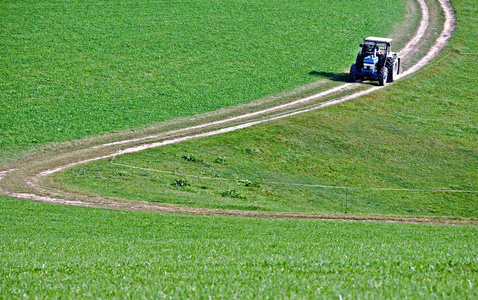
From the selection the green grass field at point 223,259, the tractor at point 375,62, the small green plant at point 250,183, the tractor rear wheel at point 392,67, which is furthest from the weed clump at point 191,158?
the tractor rear wheel at point 392,67

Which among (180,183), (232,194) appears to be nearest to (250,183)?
(232,194)

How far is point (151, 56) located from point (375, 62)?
22.3 meters

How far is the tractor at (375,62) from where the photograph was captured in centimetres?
5112

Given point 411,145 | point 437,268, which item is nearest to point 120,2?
point 411,145

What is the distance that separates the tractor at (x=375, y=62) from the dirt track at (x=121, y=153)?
127 centimetres

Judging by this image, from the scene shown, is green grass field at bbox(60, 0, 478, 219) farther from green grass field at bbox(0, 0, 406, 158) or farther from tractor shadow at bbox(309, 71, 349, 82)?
green grass field at bbox(0, 0, 406, 158)

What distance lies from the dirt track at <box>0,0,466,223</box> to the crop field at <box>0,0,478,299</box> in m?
0.49

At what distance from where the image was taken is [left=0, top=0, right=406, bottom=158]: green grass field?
148ft

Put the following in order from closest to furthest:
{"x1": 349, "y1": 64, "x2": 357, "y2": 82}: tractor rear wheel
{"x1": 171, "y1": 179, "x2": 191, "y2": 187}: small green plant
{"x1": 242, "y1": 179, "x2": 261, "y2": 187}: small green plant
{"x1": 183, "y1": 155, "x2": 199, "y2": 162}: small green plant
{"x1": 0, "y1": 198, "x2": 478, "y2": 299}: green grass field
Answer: {"x1": 0, "y1": 198, "x2": 478, "y2": 299}: green grass field → {"x1": 171, "y1": 179, "x2": 191, "y2": 187}: small green plant → {"x1": 242, "y1": 179, "x2": 261, "y2": 187}: small green plant → {"x1": 183, "y1": 155, "x2": 199, "y2": 162}: small green plant → {"x1": 349, "y1": 64, "x2": 357, "y2": 82}: tractor rear wheel

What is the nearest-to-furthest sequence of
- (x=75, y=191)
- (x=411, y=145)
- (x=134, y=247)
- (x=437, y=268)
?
(x=437, y=268), (x=134, y=247), (x=75, y=191), (x=411, y=145)

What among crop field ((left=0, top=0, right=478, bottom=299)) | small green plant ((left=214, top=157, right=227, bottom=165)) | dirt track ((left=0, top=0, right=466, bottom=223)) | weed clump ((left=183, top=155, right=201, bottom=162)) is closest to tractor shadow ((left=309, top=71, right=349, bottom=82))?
crop field ((left=0, top=0, right=478, bottom=299))

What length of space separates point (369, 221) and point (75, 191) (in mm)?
16242

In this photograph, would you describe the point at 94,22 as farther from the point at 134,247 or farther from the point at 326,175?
the point at 134,247

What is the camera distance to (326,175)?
37719mm
